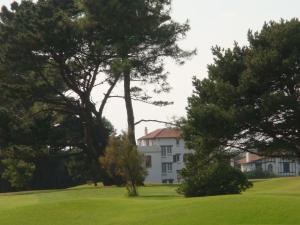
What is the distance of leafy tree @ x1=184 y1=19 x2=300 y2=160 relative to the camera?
121 feet

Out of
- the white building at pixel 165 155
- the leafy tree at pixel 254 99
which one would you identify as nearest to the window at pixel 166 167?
the white building at pixel 165 155

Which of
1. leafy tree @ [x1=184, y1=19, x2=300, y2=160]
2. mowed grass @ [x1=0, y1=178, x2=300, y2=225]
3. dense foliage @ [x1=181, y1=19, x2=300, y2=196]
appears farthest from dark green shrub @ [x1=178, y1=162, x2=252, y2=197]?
leafy tree @ [x1=184, y1=19, x2=300, y2=160]

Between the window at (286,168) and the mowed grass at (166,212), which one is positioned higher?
the window at (286,168)

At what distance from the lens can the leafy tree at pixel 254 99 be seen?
36.9 metres

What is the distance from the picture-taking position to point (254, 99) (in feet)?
123

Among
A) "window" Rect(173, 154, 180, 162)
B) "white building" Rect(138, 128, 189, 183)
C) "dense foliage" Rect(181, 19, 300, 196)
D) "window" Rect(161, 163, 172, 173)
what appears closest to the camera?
"dense foliage" Rect(181, 19, 300, 196)

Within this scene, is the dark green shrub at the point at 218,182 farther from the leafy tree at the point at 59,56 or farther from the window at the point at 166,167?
the window at the point at 166,167

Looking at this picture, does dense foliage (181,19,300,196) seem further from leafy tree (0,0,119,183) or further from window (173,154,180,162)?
window (173,154,180,162)

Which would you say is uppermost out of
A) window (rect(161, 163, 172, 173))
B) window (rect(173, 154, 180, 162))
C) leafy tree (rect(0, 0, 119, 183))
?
leafy tree (rect(0, 0, 119, 183))

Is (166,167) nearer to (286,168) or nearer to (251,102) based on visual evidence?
(286,168)

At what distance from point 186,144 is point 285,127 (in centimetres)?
665

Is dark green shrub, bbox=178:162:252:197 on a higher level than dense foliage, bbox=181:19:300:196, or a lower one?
lower

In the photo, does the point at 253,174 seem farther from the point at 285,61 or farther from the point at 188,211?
the point at 188,211

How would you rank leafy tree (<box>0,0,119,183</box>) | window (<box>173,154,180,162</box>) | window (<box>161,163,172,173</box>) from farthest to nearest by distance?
1. window (<box>173,154,180,162</box>)
2. window (<box>161,163,172,173</box>)
3. leafy tree (<box>0,0,119,183</box>)
